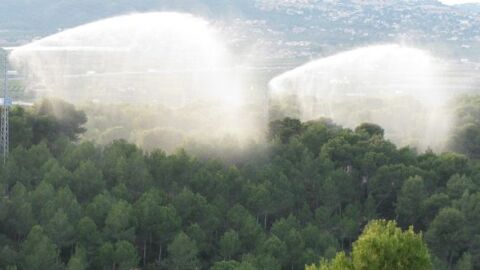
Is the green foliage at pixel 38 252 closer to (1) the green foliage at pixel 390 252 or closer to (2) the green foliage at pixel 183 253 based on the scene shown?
(2) the green foliage at pixel 183 253

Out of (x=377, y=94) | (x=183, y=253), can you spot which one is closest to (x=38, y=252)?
(x=183, y=253)

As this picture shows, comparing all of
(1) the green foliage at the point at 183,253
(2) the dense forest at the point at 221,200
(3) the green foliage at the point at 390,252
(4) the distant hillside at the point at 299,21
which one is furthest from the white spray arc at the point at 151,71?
(3) the green foliage at the point at 390,252

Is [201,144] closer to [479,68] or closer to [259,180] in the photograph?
[259,180]

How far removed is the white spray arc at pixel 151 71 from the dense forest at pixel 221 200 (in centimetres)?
486

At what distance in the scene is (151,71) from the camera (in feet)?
268

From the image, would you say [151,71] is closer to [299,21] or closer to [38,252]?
[299,21]

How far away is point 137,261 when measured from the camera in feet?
79.0

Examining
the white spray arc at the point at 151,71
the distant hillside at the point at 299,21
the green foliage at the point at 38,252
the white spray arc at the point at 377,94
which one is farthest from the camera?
the distant hillside at the point at 299,21

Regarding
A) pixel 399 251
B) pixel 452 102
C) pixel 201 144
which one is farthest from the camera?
pixel 452 102

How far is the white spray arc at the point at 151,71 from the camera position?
45.3m

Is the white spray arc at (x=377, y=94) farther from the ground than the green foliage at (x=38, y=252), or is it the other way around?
the green foliage at (x=38, y=252)

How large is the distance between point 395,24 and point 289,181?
118355 mm

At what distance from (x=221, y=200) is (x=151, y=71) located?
5457 cm

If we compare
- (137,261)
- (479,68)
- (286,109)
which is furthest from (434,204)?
(479,68)
